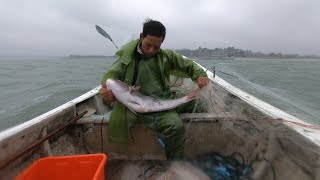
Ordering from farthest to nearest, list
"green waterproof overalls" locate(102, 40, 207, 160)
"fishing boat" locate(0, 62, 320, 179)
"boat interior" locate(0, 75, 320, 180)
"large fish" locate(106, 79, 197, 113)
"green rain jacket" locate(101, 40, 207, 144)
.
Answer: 1. "green rain jacket" locate(101, 40, 207, 144)
2. "green waterproof overalls" locate(102, 40, 207, 160)
3. "large fish" locate(106, 79, 197, 113)
4. "boat interior" locate(0, 75, 320, 180)
5. "fishing boat" locate(0, 62, 320, 179)

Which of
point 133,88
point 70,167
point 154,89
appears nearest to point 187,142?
point 154,89

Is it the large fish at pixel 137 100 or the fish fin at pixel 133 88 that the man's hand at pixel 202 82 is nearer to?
the large fish at pixel 137 100

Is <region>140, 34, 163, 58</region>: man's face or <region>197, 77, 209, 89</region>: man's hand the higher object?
<region>140, 34, 163, 58</region>: man's face

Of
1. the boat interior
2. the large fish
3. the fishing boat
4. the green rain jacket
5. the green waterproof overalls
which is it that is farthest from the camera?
the green rain jacket

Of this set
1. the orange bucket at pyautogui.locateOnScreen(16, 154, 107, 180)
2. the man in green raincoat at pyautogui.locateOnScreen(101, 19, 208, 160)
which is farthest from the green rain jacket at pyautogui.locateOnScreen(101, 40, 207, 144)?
the orange bucket at pyautogui.locateOnScreen(16, 154, 107, 180)

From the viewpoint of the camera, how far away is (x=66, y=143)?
371 centimetres

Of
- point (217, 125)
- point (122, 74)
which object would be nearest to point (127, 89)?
point (122, 74)

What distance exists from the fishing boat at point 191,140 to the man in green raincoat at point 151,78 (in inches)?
11.6

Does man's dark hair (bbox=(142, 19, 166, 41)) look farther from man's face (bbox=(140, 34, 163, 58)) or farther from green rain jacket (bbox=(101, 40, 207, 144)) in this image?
green rain jacket (bbox=(101, 40, 207, 144))

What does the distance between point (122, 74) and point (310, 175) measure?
2.34 metres

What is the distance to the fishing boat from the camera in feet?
8.75

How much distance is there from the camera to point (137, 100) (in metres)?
3.37

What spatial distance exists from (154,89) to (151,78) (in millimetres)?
151

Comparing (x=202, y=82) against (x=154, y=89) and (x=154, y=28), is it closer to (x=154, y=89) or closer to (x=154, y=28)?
(x=154, y=89)
